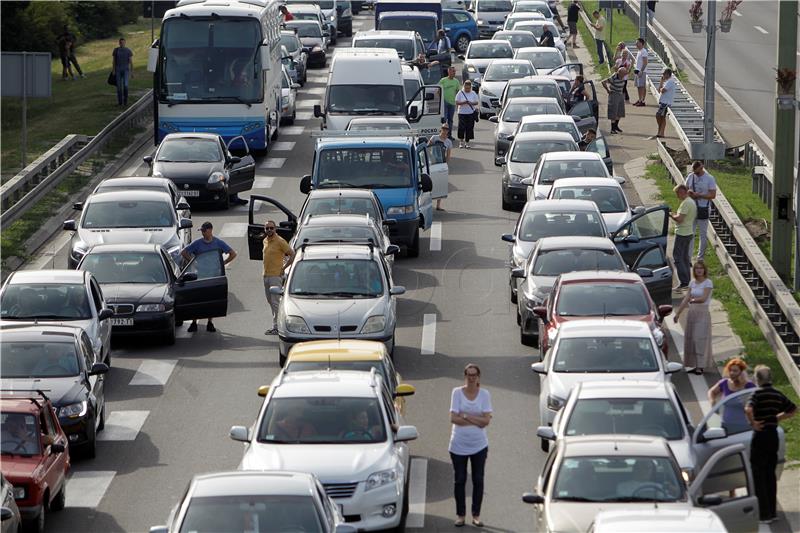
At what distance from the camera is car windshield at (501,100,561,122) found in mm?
41906

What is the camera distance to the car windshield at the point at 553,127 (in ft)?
127

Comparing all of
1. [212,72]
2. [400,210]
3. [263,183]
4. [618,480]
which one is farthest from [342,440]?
[212,72]

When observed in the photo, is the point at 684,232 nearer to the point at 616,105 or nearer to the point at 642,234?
the point at 642,234

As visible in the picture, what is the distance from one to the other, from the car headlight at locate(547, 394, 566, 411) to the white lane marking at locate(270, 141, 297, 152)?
25.1 m

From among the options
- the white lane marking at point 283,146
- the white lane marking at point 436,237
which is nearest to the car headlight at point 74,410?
the white lane marking at point 436,237

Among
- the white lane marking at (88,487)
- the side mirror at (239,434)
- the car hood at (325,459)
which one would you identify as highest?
the side mirror at (239,434)

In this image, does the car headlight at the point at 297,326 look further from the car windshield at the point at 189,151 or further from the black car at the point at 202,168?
the car windshield at the point at 189,151

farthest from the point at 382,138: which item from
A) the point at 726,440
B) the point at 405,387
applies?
the point at 726,440

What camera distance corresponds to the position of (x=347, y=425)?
17672 mm

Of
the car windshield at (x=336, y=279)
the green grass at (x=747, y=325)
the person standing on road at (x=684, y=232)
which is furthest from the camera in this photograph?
the person standing on road at (x=684, y=232)

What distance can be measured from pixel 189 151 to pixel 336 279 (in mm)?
12944

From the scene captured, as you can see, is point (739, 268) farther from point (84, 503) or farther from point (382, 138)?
point (84, 503)

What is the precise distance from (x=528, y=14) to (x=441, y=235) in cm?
3357

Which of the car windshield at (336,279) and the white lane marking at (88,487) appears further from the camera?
the car windshield at (336,279)
